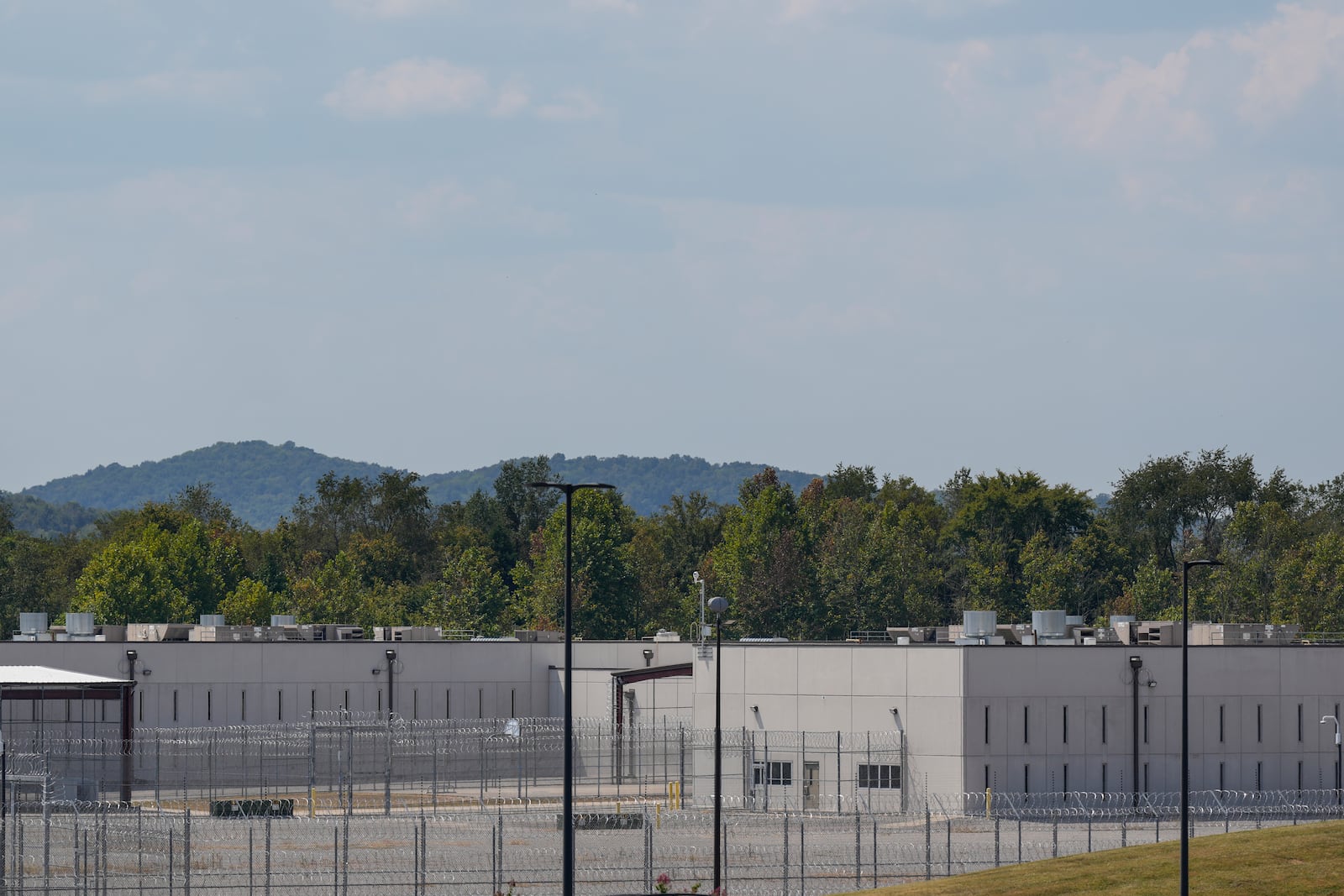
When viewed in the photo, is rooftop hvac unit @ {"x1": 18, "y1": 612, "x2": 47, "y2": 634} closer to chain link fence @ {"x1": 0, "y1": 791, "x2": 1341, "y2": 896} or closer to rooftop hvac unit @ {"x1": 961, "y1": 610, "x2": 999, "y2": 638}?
chain link fence @ {"x1": 0, "y1": 791, "x2": 1341, "y2": 896}

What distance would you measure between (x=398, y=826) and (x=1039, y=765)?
24830mm

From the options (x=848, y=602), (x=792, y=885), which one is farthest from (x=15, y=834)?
(x=848, y=602)

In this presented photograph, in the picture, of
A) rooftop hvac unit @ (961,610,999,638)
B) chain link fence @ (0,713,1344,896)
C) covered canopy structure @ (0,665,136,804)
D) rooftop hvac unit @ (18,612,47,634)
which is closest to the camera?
chain link fence @ (0,713,1344,896)

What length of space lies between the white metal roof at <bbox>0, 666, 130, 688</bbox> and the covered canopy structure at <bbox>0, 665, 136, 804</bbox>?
0.03 m

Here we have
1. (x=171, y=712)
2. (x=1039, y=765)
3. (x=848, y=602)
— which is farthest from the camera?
(x=848, y=602)

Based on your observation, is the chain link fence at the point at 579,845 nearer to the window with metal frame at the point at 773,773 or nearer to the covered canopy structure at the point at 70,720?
the window with metal frame at the point at 773,773

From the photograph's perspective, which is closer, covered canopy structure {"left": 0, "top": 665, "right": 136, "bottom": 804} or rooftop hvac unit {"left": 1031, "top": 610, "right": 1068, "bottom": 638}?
covered canopy structure {"left": 0, "top": 665, "right": 136, "bottom": 804}

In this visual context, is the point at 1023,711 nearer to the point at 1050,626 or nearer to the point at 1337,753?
the point at 1050,626

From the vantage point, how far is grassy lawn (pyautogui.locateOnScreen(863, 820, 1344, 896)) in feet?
156

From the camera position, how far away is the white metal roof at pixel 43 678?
73250mm

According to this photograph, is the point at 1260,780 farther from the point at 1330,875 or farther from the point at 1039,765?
the point at 1330,875

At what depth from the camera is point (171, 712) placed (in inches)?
3339

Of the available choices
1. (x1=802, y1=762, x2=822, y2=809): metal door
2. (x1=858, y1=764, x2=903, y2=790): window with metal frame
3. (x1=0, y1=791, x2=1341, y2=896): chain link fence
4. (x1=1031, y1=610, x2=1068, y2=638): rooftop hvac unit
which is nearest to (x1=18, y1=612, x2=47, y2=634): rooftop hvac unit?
(x1=0, y1=791, x2=1341, y2=896): chain link fence

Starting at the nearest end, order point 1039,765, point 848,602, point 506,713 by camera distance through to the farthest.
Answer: point 1039,765 < point 506,713 < point 848,602
